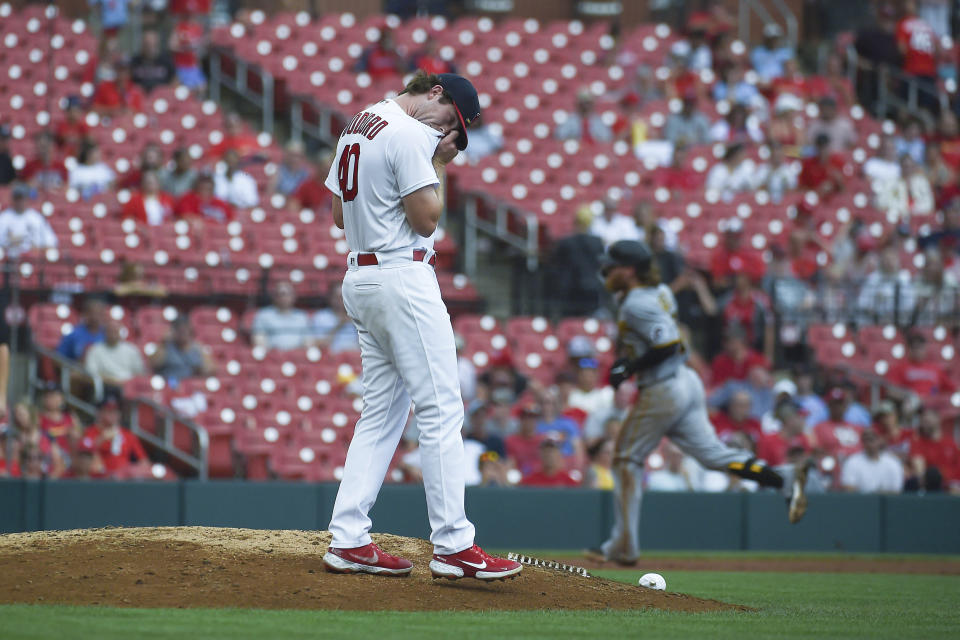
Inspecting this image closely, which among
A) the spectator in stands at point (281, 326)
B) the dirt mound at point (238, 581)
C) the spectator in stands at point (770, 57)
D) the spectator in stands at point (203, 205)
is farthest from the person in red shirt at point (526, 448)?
the spectator in stands at point (770, 57)

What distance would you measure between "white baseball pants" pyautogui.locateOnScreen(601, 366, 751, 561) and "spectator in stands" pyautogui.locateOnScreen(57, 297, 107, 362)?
19.3 feet

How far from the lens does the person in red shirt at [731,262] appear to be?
53.3 ft

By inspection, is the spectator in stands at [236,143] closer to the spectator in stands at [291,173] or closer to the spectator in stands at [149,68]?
the spectator in stands at [291,173]

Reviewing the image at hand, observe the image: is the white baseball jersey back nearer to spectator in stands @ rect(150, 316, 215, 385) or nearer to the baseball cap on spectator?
spectator in stands @ rect(150, 316, 215, 385)

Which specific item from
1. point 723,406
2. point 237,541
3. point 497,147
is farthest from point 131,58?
point 237,541

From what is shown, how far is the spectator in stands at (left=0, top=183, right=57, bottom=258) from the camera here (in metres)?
13.9

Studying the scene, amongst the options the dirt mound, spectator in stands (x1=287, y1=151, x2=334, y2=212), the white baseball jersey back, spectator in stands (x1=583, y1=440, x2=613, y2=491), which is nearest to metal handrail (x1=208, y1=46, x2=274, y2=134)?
spectator in stands (x1=287, y1=151, x2=334, y2=212)

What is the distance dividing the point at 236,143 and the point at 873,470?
791 cm

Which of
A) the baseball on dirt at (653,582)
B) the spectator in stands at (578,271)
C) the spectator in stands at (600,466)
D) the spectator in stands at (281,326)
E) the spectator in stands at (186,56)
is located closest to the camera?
the baseball on dirt at (653,582)

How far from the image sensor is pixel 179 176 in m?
15.5

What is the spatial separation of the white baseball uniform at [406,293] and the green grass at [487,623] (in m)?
A: 0.57

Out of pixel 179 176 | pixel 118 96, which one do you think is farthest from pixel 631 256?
pixel 118 96

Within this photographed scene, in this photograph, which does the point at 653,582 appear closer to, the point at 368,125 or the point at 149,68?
the point at 368,125

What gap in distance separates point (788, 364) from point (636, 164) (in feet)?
11.7
